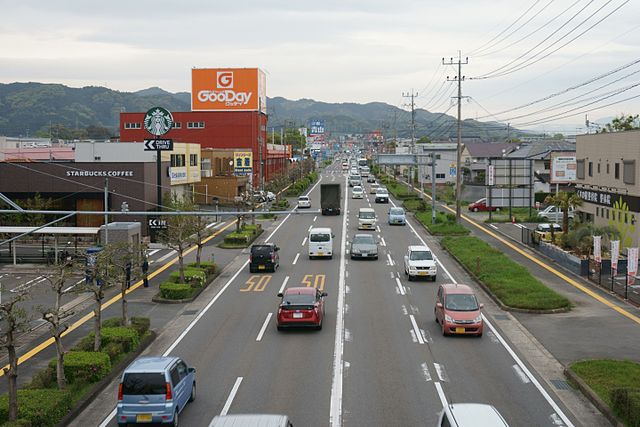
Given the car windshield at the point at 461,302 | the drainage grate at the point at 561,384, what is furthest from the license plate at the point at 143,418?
the car windshield at the point at 461,302

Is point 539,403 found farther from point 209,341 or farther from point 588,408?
point 209,341

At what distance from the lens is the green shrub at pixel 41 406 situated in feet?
52.8

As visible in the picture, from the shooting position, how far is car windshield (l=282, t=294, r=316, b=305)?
26.2 meters

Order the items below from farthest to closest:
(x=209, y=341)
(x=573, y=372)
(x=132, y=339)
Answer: (x=209, y=341)
(x=132, y=339)
(x=573, y=372)

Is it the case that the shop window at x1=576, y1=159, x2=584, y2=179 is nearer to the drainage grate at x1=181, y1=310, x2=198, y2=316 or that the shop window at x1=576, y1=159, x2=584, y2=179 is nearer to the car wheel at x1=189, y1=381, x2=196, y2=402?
the drainage grate at x1=181, y1=310, x2=198, y2=316

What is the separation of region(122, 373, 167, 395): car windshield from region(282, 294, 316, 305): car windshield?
1018 cm

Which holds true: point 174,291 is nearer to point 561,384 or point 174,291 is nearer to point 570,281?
point 561,384

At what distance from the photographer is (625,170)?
143ft

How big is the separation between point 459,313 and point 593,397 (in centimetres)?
767

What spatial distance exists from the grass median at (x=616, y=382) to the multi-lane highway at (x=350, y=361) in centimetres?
105

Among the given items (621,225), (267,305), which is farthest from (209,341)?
(621,225)

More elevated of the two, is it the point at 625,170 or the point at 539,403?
the point at 625,170

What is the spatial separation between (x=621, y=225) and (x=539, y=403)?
2873 cm

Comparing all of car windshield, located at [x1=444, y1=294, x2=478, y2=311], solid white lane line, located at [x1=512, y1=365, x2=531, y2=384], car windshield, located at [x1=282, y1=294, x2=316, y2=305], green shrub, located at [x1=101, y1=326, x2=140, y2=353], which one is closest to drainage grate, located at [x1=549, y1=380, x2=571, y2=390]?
solid white lane line, located at [x1=512, y1=365, x2=531, y2=384]
